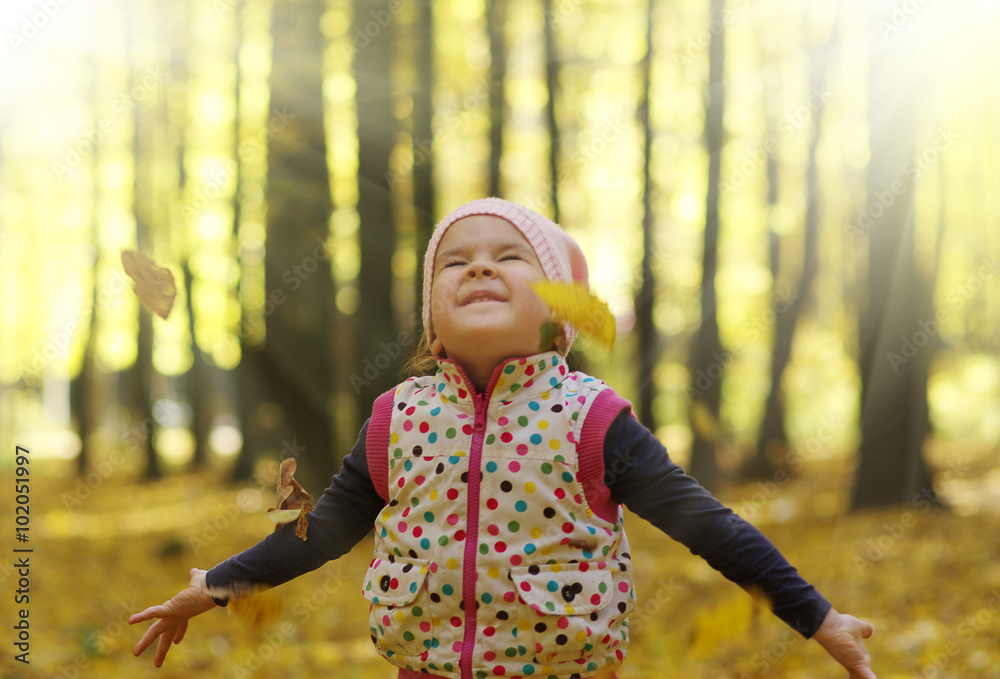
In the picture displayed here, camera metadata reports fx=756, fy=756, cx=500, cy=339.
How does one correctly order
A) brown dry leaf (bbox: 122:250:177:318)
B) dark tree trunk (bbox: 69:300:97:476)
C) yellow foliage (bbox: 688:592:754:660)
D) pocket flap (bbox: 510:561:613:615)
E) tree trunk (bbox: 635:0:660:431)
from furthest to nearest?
dark tree trunk (bbox: 69:300:97:476) < tree trunk (bbox: 635:0:660:431) < yellow foliage (bbox: 688:592:754:660) < brown dry leaf (bbox: 122:250:177:318) < pocket flap (bbox: 510:561:613:615)

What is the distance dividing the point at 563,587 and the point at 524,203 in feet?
19.1

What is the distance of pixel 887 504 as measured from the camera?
880 cm

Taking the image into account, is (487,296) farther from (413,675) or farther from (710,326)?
(710,326)

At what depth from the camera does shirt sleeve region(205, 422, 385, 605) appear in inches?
78.7

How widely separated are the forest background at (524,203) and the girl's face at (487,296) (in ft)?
8.93

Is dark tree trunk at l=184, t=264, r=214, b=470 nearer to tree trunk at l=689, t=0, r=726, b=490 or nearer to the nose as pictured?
tree trunk at l=689, t=0, r=726, b=490

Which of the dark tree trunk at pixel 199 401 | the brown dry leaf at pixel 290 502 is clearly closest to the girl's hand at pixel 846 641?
the brown dry leaf at pixel 290 502

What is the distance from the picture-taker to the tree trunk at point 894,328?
8.65 m

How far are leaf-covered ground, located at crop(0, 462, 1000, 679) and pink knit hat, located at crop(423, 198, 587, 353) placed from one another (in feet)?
13.1

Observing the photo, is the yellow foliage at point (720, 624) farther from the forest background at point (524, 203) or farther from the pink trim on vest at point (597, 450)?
the pink trim on vest at point (597, 450)

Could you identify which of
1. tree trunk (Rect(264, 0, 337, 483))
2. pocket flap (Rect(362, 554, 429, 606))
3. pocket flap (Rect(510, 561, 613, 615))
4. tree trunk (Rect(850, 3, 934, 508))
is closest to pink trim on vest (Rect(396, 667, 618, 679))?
pocket flap (Rect(362, 554, 429, 606))

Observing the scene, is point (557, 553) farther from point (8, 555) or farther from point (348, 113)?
point (8, 555)

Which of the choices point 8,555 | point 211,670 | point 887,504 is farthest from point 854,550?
point 8,555

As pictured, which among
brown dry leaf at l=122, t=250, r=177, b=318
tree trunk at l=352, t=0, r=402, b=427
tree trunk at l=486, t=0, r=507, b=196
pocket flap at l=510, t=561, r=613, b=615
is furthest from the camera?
tree trunk at l=486, t=0, r=507, b=196
